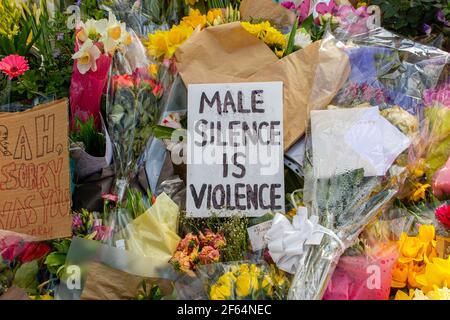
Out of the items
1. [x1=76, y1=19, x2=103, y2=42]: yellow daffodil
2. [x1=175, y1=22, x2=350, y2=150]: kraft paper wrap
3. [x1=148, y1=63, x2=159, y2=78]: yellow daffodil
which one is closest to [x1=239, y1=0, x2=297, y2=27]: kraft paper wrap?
[x1=175, y1=22, x2=350, y2=150]: kraft paper wrap

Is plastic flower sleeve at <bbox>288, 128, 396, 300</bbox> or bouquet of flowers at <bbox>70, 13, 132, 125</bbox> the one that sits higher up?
bouquet of flowers at <bbox>70, 13, 132, 125</bbox>

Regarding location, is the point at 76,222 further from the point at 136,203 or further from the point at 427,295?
the point at 427,295

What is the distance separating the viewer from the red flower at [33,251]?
6.86 feet

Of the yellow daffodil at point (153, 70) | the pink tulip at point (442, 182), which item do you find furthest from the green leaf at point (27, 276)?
the pink tulip at point (442, 182)

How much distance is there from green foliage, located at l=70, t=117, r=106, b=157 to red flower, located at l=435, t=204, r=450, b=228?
3.83 ft

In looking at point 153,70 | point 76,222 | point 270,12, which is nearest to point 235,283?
point 76,222

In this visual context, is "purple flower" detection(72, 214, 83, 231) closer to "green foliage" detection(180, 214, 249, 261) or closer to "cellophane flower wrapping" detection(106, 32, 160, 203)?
"cellophane flower wrapping" detection(106, 32, 160, 203)

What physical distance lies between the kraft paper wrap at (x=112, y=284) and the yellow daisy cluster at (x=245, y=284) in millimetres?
178

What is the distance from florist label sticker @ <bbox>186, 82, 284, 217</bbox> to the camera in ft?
7.24

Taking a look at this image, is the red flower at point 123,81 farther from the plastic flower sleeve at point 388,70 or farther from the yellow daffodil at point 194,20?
the plastic flower sleeve at point 388,70

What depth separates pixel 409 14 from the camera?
2.86m

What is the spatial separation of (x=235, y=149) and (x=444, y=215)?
705mm

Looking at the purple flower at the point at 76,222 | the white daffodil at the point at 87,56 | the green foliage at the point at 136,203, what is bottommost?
the purple flower at the point at 76,222
